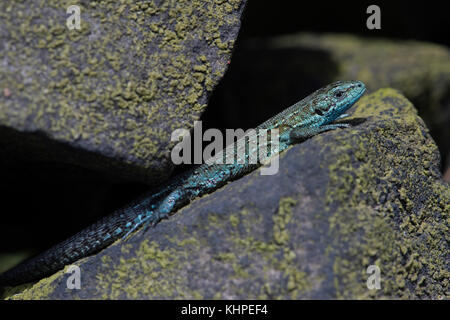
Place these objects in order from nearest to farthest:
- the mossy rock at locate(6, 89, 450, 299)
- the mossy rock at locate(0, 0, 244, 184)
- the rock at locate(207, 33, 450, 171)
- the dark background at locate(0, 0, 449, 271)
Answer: the mossy rock at locate(6, 89, 450, 299), the mossy rock at locate(0, 0, 244, 184), the dark background at locate(0, 0, 449, 271), the rock at locate(207, 33, 450, 171)

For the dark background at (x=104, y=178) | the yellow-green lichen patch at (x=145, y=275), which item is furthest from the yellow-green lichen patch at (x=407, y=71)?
the yellow-green lichen patch at (x=145, y=275)

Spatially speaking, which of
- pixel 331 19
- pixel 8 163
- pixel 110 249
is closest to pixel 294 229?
pixel 110 249

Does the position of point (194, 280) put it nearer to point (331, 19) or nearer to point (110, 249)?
point (110, 249)

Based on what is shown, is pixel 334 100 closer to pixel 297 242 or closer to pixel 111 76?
pixel 297 242

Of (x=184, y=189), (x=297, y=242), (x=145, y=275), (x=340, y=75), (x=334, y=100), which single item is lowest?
(x=145, y=275)

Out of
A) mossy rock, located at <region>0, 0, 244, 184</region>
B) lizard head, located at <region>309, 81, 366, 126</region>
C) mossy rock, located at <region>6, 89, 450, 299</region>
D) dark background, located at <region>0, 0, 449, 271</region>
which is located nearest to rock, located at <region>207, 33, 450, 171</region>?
dark background, located at <region>0, 0, 449, 271</region>

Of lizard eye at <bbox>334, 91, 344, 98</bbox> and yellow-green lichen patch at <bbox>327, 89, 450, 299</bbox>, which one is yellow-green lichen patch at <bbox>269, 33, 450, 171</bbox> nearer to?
lizard eye at <bbox>334, 91, 344, 98</bbox>

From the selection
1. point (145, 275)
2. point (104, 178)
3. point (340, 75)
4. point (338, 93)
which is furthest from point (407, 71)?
point (145, 275)
